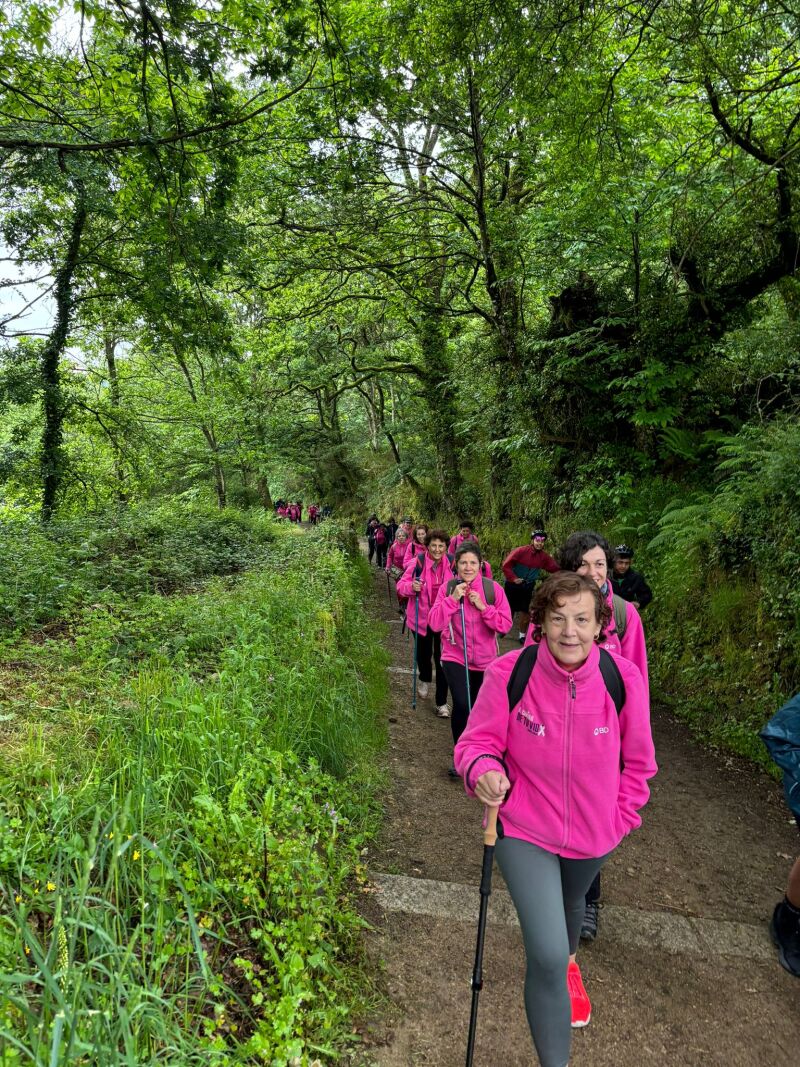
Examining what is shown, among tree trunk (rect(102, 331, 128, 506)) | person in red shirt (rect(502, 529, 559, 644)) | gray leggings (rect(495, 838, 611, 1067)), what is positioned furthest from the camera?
tree trunk (rect(102, 331, 128, 506))

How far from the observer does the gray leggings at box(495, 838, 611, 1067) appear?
2287 millimetres

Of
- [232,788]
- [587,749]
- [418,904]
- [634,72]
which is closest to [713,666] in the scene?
[418,904]

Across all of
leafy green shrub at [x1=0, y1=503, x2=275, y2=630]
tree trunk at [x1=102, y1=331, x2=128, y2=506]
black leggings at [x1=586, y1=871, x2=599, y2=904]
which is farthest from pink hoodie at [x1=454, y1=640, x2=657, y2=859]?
tree trunk at [x1=102, y1=331, x2=128, y2=506]

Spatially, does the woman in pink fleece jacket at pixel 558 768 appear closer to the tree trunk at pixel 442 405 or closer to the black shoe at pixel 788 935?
the black shoe at pixel 788 935

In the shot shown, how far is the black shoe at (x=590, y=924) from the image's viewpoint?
355cm

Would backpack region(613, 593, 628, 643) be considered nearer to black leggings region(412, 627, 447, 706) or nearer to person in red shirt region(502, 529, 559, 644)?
black leggings region(412, 627, 447, 706)

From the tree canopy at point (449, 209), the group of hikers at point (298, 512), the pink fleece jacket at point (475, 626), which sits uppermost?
the tree canopy at point (449, 209)

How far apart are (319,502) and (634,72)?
89.7 feet

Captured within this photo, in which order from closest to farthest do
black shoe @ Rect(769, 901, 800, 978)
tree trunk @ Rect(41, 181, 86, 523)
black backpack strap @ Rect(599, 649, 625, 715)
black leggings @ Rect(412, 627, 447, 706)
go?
→ black backpack strap @ Rect(599, 649, 625, 715) → black shoe @ Rect(769, 901, 800, 978) → black leggings @ Rect(412, 627, 447, 706) → tree trunk @ Rect(41, 181, 86, 523)

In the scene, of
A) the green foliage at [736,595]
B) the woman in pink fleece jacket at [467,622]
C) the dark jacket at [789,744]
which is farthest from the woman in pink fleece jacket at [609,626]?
the green foliage at [736,595]

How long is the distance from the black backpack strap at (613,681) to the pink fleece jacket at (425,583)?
4150mm

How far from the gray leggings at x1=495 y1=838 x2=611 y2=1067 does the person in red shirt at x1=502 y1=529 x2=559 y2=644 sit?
6095 millimetres

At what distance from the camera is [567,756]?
246 cm

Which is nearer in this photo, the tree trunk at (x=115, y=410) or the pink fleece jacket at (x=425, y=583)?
the pink fleece jacket at (x=425, y=583)
